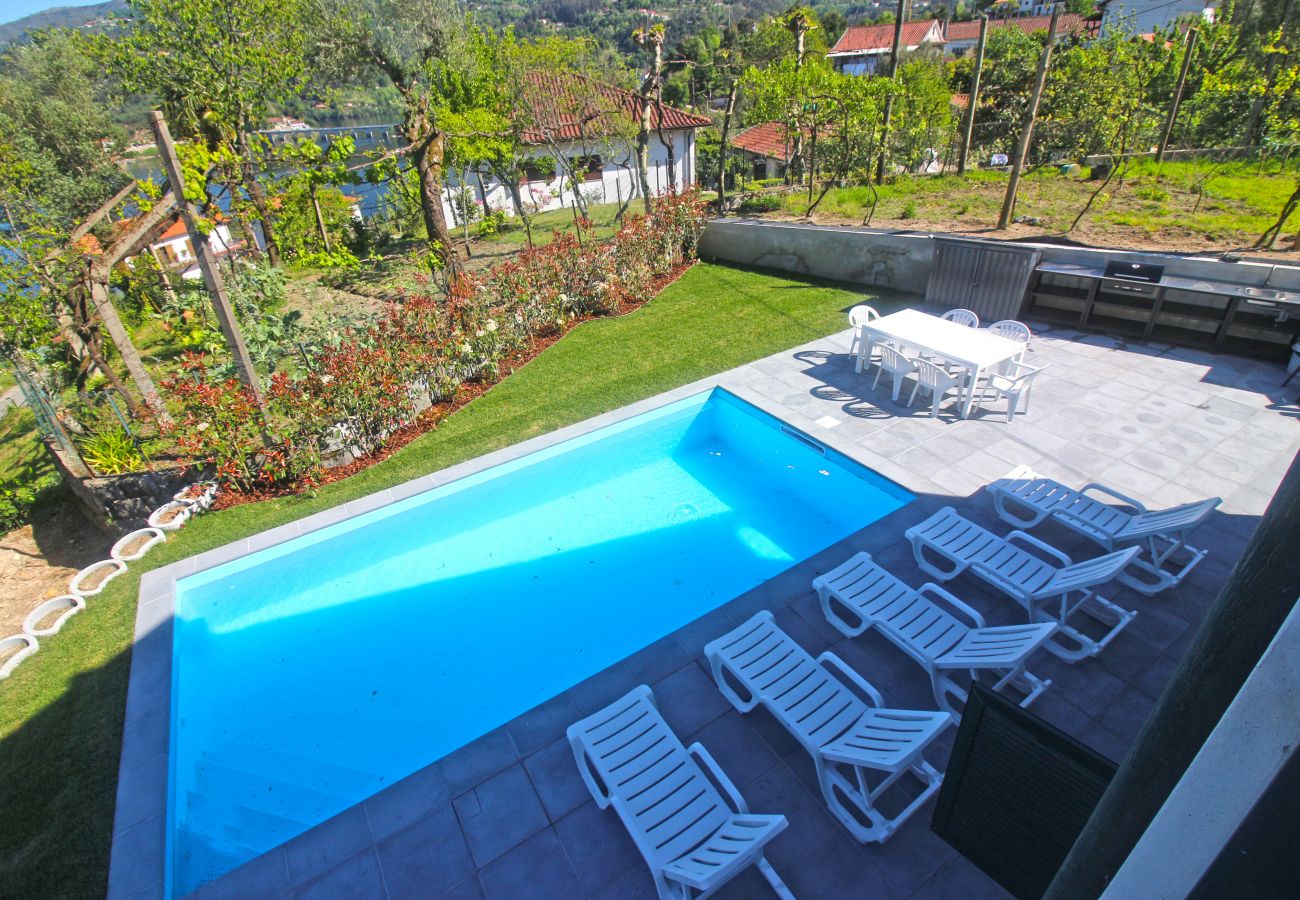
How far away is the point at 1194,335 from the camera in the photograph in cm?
887

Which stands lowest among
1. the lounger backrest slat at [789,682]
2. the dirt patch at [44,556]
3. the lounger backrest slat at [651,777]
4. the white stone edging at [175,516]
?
the dirt patch at [44,556]

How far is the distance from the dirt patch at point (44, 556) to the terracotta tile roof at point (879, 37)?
73.2 meters

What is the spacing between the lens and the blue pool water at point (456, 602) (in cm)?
466

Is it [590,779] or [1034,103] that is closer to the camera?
[590,779]

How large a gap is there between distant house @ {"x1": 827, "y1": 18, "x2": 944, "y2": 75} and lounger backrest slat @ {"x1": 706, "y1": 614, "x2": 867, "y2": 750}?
7068cm

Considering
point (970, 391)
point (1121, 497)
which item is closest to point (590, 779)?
point (1121, 497)

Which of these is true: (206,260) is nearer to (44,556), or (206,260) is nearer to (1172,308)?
(44,556)

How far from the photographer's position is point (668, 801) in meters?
3.48

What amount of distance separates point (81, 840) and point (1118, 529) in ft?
26.2

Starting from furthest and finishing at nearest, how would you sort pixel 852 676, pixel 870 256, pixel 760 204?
pixel 760 204 → pixel 870 256 → pixel 852 676

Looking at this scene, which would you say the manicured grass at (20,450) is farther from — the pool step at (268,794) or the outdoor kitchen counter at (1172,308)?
the outdoor kitchen counter at (1172,308)

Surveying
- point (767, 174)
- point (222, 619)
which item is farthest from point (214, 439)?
point (767, 174)

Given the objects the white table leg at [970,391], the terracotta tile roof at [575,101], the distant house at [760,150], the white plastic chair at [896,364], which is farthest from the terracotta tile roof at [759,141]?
the white table leg at [970,391]

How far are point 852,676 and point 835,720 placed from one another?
339 mm
